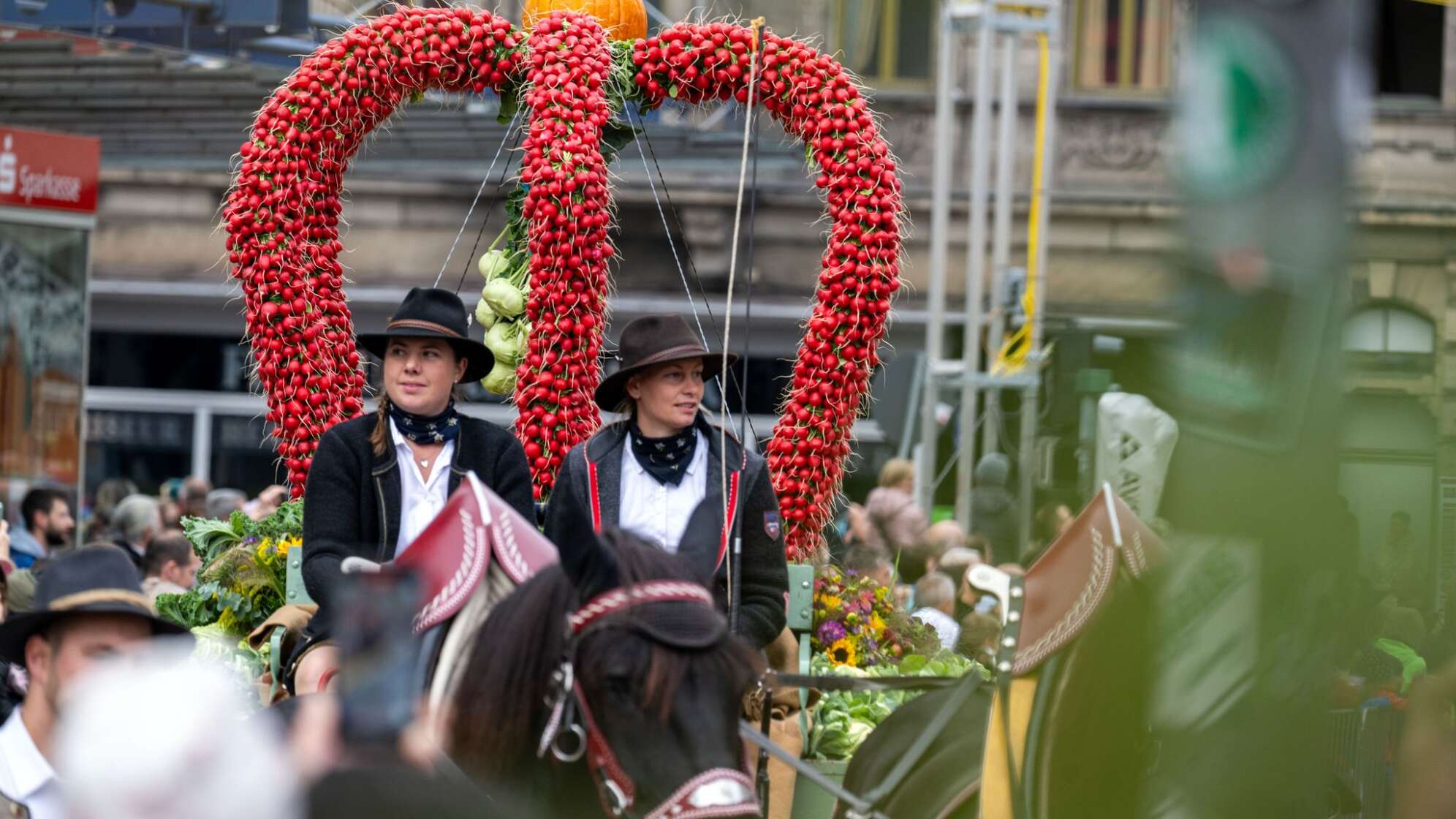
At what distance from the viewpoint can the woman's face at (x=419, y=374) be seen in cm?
527

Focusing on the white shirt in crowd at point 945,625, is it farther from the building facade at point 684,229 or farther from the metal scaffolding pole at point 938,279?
the building facade at point 684,229

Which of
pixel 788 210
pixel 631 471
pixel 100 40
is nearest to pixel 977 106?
pixel 788 210

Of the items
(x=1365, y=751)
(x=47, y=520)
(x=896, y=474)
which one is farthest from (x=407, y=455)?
(x=896, y=474)

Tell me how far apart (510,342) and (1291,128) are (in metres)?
4.33

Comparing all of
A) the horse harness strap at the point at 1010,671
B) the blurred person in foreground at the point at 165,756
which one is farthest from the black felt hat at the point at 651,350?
the blurred person in foreground at the point at 165,756

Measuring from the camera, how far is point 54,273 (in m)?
13.0

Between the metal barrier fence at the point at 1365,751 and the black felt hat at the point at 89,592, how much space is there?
4024mm

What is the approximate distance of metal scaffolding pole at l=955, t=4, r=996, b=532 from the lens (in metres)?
15.0

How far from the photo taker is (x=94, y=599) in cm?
373

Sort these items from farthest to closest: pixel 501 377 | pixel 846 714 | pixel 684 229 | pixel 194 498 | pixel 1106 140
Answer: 1. pixel 1106 140
2. pixel 684 229
3. pixel 194 498
4. pixel 501 377
5. pixel 846 714

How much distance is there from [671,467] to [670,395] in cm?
20

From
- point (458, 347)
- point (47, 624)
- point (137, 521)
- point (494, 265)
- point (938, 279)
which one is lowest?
point (137, 521)

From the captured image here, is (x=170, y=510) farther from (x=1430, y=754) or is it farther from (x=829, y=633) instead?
(x=1430, y=754)

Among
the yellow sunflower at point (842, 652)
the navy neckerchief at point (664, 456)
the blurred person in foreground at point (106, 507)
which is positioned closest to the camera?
the navy neckerchief at point (664, 456)
